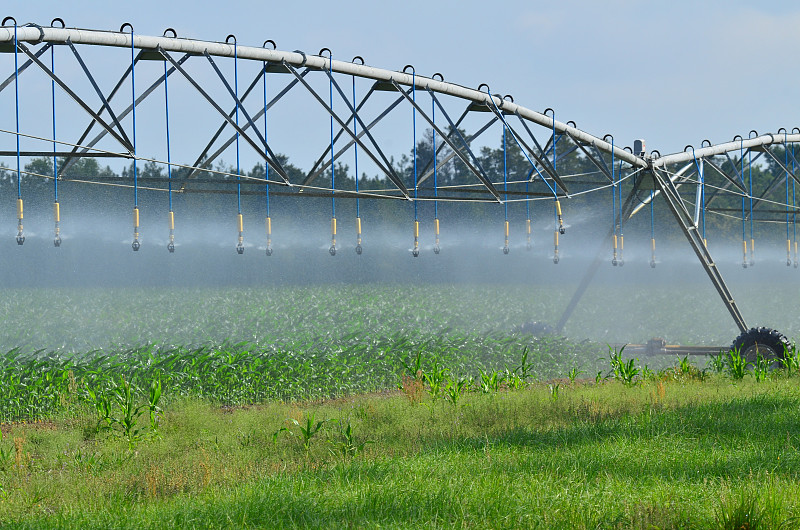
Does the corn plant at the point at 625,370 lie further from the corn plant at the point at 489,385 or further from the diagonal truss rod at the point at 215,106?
the diagonal truss rod at the point at 215,106

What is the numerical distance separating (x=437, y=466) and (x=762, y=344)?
10401 millimetres

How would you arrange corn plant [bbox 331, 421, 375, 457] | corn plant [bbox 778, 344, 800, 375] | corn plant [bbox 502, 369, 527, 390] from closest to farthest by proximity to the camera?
1. corn plant [bbox 331, 421, 375, 457]
2. corn plant [bbox 502, 369, 527, 390]
3. corn plant [bbox 778, 344, 800, 375]

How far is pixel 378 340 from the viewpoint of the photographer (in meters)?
17.6

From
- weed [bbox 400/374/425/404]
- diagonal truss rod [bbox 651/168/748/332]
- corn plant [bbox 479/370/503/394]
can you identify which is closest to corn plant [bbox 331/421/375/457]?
weed [bbox 400/374/425/404]

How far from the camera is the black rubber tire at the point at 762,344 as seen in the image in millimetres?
15406

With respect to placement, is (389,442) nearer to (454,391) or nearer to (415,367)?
(454,391)

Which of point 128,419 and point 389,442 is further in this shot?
point 128,419

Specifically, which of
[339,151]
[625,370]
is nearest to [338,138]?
[339,151]

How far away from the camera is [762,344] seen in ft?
51.1

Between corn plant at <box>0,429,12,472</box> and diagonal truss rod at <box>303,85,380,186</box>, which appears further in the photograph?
diagonal truss rod at <box>303,85,380,186</box>

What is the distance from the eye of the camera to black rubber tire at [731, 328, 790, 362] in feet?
50.5

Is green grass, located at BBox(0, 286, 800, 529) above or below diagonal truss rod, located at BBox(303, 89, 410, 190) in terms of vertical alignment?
below

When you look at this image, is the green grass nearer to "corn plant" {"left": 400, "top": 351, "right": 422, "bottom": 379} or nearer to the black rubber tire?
"corn plant" {"left": 400, "top": 351, "right": 422, "bottom": 379}

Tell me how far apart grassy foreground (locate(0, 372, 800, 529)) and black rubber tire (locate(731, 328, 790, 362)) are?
413cm
